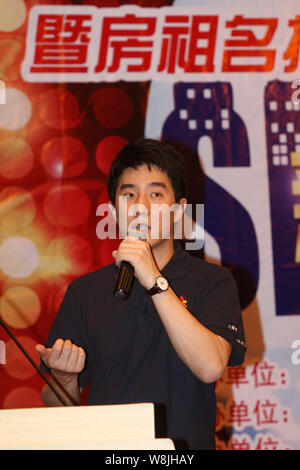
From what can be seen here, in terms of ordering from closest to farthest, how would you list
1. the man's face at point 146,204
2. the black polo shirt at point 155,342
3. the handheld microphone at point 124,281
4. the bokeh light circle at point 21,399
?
the handheld microphone at point 124,281
the black polo shirt at point 155,342
the man's face at point 146,204
the bokeh light circle at point 21,399

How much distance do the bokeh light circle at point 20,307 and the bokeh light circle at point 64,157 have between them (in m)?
0.59

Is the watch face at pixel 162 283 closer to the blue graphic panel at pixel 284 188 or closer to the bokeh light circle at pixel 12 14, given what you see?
the blue graphic panel at pixel 284 188

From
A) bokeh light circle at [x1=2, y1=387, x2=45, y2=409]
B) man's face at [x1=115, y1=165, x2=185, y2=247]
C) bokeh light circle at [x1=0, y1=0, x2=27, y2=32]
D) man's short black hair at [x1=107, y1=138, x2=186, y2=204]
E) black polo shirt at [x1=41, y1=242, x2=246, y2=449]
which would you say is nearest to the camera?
black polo shirt at [x1=41, y1=242, x2=246, y2=449]

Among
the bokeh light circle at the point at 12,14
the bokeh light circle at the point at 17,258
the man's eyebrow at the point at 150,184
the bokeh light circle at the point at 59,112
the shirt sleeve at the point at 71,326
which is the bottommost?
the shirt sleeve at the point at 71,326

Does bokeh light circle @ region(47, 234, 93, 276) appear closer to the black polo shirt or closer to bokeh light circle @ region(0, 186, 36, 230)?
bokeh light circle @ region(0, 186, 36, 230)

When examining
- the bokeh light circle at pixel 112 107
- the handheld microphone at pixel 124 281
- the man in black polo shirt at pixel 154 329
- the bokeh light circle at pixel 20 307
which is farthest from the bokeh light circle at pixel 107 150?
the handheld microphone at pixel 124 281

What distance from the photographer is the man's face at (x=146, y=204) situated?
60.2 inches

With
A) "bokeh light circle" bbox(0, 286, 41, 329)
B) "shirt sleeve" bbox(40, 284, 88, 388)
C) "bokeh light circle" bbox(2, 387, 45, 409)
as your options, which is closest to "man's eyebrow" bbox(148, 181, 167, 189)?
"shirt sleeve" bbox(40, 284, 88, 388)

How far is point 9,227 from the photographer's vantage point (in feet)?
8.09

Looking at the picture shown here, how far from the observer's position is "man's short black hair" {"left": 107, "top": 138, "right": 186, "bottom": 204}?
66.3 inches

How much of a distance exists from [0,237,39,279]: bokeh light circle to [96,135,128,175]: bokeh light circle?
0.53 m

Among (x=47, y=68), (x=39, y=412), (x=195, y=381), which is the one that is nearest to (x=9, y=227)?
(x=47, y=68)

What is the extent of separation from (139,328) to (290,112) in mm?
1600

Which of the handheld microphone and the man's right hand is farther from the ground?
the handheld microphone
